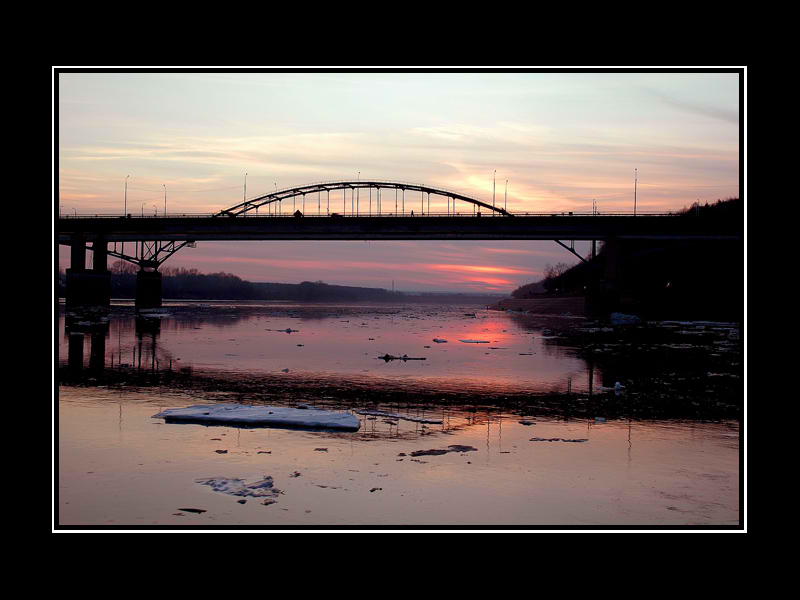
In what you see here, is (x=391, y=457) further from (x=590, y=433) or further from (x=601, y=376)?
(x=601, y=376)

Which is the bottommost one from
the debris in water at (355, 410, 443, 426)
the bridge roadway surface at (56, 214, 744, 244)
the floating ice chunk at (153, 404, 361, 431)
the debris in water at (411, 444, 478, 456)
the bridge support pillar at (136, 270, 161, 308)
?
the debris in water at (411, 444, 478, 456)

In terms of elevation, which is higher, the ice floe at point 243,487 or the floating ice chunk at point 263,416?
the floating ice chunk at point 263,416

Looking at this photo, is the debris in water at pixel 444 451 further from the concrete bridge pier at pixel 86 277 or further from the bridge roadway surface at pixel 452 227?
the concrete bridge pier at pixel 86 277

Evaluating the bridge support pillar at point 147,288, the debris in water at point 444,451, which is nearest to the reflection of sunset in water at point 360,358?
the debris in water at point 444,451

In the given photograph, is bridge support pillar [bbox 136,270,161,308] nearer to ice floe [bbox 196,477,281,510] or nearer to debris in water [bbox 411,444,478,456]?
debris in water [bbox 411,444,478,456]

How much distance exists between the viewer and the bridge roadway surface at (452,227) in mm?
75500

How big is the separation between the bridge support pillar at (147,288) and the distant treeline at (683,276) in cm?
5810

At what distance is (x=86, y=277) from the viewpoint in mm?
90125

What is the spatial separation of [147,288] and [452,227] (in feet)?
150

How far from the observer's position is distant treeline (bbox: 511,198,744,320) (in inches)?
3164

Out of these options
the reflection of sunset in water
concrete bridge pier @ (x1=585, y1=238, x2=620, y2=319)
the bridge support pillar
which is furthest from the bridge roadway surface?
the reflection of sunset in water

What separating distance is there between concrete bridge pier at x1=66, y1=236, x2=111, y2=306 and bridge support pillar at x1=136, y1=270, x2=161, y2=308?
4.20m

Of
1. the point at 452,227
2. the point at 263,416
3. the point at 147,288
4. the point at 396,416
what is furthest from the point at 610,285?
the point at 263,416

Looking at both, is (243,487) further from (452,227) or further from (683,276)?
(683,276)
